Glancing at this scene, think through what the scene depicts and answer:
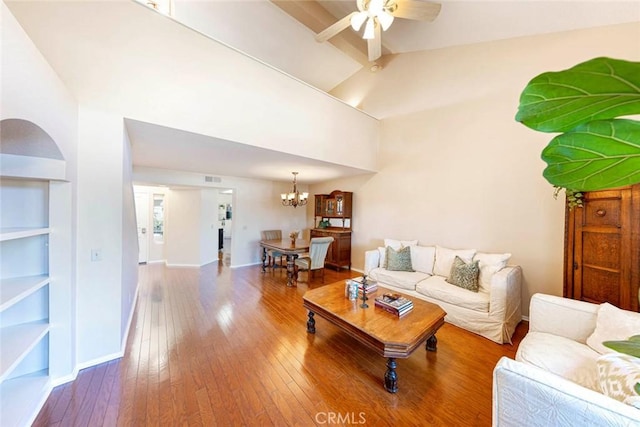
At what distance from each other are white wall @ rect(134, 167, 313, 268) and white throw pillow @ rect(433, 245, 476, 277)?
160 inches

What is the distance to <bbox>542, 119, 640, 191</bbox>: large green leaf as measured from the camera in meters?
0.42

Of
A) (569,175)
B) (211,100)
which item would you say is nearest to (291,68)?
(211,100)

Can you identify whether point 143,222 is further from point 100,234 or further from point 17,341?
point 17,341

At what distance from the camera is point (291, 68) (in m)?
5.25

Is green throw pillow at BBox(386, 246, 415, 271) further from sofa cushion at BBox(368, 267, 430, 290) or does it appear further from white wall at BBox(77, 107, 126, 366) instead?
white wall at BBox(77, 107, 126, 366)

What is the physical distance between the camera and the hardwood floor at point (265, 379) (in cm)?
163

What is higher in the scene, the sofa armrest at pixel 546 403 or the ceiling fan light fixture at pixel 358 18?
the ceiling fan light fixture at pixel 358 18

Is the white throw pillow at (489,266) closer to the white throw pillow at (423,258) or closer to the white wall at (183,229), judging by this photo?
the white throw pillow at (423,258)

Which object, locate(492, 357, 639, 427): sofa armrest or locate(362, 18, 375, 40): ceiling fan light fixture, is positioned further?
locate(362, 18, 375, 40): ceiling fan light fixture

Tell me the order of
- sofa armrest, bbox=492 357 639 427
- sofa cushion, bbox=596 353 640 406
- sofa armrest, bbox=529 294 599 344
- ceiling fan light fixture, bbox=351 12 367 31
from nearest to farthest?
sofa armrest, bbox=492 357 639 427 → sofa cushion, bbox=596 353 640 406 → sofa armrest, bbox=529 294 599 344 → ceiling fan light fixture, bbox=351 12 367 31

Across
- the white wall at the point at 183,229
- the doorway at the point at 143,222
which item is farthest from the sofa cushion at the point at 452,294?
the doorway at the point at 143,222

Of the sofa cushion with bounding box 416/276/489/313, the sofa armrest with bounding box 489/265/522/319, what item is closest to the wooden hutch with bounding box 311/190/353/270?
the sofa cushion with bounding box 416/276/489/313

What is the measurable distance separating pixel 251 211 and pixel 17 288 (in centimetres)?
440

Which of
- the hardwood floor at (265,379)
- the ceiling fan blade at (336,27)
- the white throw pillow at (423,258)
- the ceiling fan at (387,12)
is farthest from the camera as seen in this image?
the white throw pillow at (423,258)
